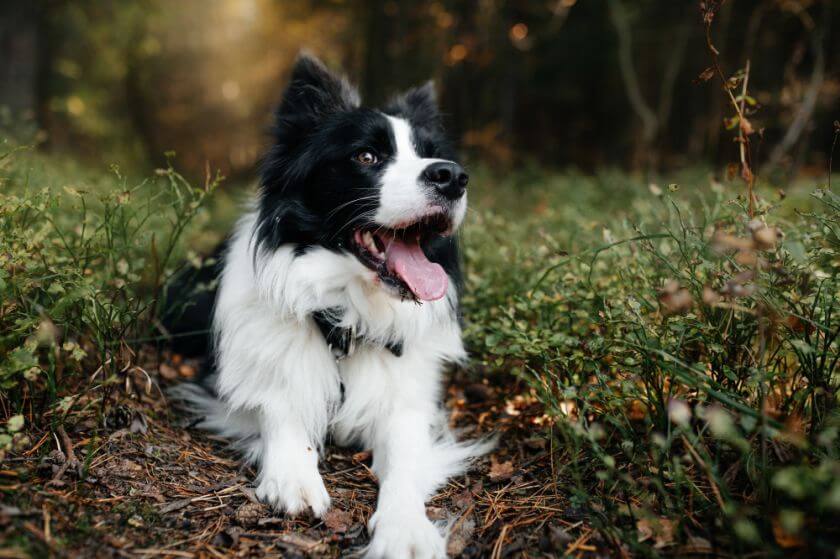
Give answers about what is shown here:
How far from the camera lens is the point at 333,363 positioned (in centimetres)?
278

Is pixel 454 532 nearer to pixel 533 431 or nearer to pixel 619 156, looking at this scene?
pixel 533 431

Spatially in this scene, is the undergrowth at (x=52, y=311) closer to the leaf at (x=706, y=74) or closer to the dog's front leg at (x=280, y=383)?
the dog's front leg at (x=280, y=383)

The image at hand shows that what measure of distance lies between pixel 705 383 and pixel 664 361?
156 mm

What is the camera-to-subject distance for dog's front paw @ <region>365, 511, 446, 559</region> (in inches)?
78.3

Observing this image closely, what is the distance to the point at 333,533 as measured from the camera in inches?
84.9

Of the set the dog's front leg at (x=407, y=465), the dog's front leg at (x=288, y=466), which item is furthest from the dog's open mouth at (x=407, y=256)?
the dog's front leg at (x=288, y=466)

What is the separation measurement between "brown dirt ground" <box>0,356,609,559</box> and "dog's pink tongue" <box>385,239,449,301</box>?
2.67 feet

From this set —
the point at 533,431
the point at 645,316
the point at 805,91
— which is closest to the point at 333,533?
the point at 533,431

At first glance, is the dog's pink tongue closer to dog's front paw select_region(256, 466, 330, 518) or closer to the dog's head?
the dog's head

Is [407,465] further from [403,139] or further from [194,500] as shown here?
[403,139]

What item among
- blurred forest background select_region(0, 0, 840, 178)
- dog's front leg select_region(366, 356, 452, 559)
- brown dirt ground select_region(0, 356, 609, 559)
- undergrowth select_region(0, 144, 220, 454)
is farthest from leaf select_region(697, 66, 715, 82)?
blurred forest background select_region(0, 0, 840, 178)

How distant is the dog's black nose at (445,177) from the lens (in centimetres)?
261

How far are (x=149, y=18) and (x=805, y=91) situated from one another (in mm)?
11577

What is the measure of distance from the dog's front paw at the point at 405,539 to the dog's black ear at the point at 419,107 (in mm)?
2090
